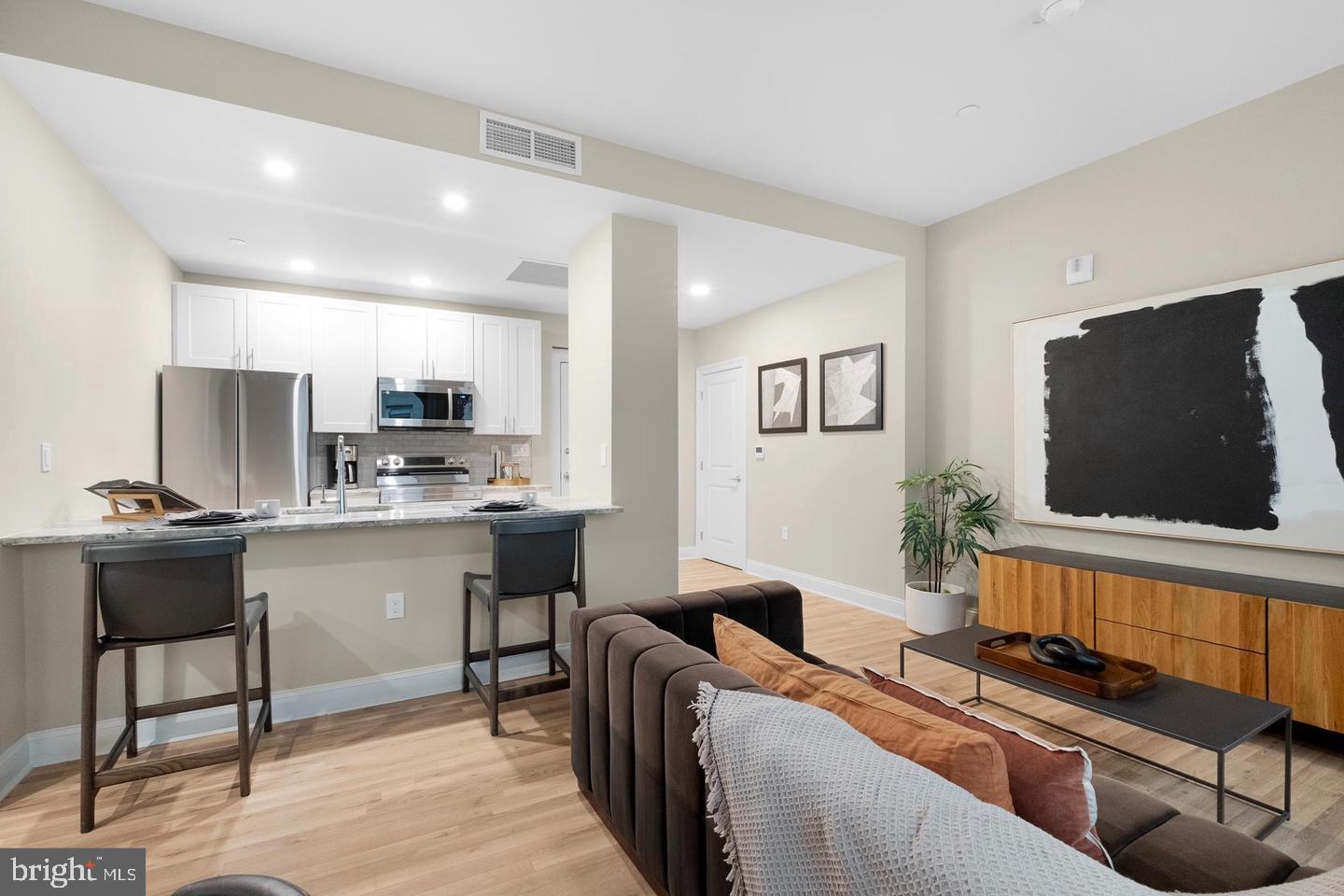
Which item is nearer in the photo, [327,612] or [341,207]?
[327,612]

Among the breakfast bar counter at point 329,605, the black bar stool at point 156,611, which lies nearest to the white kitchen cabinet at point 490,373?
the breakfast bar counter at point 329,605

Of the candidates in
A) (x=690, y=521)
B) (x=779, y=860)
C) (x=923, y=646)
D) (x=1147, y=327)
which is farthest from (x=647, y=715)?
(x=690, y=521)

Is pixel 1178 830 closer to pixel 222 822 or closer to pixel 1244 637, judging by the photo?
pixel 1244 637

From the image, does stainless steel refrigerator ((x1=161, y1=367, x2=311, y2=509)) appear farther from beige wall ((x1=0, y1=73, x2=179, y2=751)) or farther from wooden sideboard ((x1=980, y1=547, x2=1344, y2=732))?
wooden sideboard ((x1=980, y1=547, x2=1344, y2=732))

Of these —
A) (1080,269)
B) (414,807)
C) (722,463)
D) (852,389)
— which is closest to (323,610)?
(414,807)

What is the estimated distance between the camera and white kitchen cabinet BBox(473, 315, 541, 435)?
5273mm

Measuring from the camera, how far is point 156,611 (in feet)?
6.49

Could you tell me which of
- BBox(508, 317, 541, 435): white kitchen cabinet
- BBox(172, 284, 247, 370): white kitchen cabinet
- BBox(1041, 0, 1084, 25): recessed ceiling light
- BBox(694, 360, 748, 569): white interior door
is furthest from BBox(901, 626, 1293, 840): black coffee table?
BBox(172, 284, 247, 370): white kitchen cabinet

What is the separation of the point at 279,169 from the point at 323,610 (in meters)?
2.07

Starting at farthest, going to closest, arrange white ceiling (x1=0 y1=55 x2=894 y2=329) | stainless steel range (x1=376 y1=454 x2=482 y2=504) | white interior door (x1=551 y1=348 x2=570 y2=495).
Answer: white interior door (x1=551 y1=348 x2=570 y2=495) < stainless steel range (x1=376 y1=454 x2=482 y2=504) < white ceiling (x1=0 y1=55 x2=894 y2=329)

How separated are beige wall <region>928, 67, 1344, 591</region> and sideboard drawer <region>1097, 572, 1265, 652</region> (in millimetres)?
467

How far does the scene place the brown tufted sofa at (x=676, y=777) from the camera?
1.03 m

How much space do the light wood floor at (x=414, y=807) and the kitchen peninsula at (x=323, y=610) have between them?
0.16 metres

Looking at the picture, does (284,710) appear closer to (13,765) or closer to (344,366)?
(13,765)
